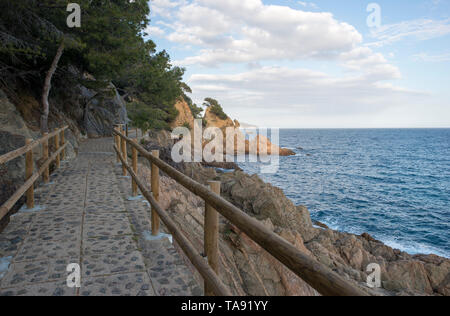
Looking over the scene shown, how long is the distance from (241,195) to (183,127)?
28.3 metres

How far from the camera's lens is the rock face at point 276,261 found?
24.1 ft

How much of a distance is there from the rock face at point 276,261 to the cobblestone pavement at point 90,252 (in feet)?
5.92

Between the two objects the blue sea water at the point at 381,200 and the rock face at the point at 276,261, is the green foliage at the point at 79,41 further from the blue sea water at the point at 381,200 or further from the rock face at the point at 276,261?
the blue sea water at the point at 381,200

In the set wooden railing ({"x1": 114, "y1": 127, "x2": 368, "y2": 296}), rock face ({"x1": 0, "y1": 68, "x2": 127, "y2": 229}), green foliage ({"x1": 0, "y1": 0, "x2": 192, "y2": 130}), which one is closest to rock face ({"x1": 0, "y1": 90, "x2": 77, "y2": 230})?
rock face ({"x1": 0, "y1": 68, "x2": 127, "y2": 229})

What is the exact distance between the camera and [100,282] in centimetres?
316

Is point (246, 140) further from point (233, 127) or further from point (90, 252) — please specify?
point (90, 252)

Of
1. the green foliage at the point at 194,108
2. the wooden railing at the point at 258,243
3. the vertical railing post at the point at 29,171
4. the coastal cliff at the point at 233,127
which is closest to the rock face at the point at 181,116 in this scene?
the coastal cliff at the point at 233,127

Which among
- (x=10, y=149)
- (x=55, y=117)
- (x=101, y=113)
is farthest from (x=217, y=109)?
(x=10, y=149)

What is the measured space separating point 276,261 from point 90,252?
5221mm

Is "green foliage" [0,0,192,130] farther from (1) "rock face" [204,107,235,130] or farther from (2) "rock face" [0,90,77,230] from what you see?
(1) "rock face" [204,107,235,130]

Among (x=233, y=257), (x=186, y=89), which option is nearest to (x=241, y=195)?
(x=233, y=257)

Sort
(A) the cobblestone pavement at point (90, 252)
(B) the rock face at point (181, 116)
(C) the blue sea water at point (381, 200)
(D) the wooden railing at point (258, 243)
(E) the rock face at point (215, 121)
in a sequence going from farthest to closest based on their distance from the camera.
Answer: (E) the rock face at point (215, 121) < (B) the rock face at point (181, 116) < (C) the blue sea water at point (381, 200) < (A) the cobblestone pavement at point (90, 252) < (D) the wooden railing at point (258, 243)
